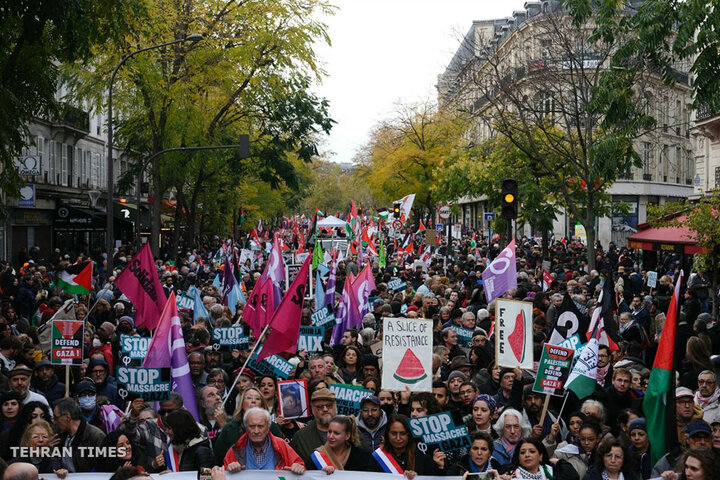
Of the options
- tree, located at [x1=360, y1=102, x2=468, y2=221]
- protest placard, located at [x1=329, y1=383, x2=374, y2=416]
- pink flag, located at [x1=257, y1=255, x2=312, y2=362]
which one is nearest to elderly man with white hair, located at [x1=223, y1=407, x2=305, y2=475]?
protest placard, located at [x1=329, y1=383, x2=374, y2=416]

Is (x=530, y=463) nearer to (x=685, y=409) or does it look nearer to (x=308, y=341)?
(x=685, y=409)

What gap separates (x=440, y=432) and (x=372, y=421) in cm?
104

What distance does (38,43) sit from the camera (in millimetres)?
13695

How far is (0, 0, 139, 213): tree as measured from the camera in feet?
39.0

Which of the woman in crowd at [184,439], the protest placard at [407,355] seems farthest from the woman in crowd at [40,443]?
the protest placard at [407,355]

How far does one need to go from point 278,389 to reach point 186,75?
22693mm

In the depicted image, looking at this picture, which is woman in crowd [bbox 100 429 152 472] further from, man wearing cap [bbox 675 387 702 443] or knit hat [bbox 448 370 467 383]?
man wearing cap [bbox 675 387 702 443]

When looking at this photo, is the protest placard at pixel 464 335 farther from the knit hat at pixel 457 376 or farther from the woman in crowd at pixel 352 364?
the knit hat at pixel 457 376

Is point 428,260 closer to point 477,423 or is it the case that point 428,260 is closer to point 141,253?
point 141,253

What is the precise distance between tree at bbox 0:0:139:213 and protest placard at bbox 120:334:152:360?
4262 mm

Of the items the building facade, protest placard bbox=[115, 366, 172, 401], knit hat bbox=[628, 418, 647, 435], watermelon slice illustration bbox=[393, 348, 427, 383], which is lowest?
knit hat bbox=[628, 418, 647, 435]

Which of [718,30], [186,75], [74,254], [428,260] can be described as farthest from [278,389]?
[74,254]

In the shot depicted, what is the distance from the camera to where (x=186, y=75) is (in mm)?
29047

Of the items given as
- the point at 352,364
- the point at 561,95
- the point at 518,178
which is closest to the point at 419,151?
the point at 518,178
